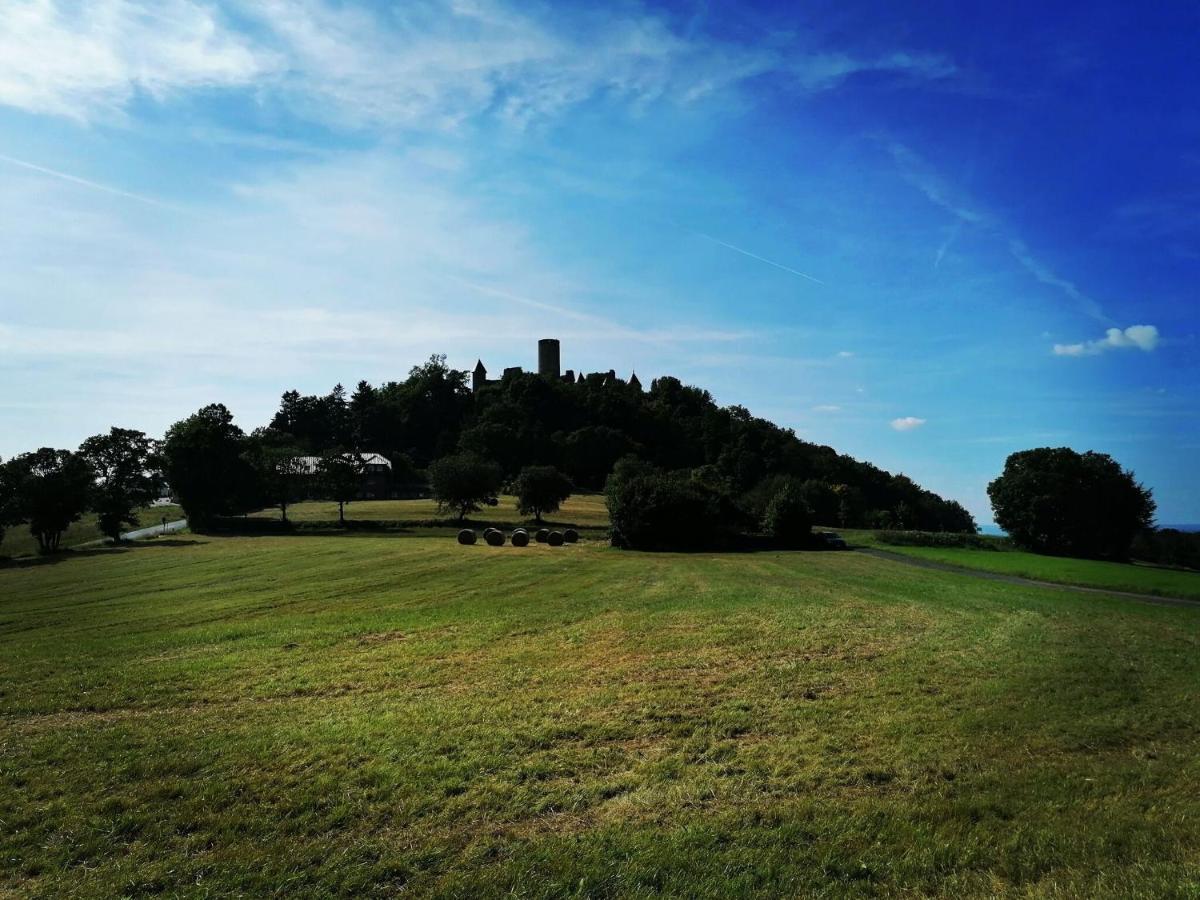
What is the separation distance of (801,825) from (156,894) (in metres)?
5.38

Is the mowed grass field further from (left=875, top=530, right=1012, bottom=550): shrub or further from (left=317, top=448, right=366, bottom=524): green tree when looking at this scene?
(left=317, top=448, right=366, bottom=524): green tree

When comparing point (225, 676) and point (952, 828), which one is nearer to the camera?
point (952, 828)

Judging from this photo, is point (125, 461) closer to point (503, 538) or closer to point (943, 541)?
point (503, 538)

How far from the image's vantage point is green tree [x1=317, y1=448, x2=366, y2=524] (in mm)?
74438

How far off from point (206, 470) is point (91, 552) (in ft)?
72.4

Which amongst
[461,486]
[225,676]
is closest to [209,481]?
[461,486]

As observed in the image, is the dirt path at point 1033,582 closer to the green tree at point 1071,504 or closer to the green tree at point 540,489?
the green tree at point 1071,504

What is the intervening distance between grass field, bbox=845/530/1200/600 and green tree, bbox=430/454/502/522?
133 ft

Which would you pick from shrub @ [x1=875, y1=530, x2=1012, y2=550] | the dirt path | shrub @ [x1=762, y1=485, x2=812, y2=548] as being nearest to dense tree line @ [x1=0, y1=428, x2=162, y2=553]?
shrub @ [x1=762, y1=485, x2=812, y2=548]

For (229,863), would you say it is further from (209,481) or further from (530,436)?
(530,436)

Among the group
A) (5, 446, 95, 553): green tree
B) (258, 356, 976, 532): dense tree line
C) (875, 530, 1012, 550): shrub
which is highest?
(258, 356, 976, 532): dense tree line

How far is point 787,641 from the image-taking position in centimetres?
1517

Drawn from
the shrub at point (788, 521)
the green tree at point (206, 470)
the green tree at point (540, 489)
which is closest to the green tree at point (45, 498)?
the green tree at point (206, 470)

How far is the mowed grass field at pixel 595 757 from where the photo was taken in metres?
5.79
